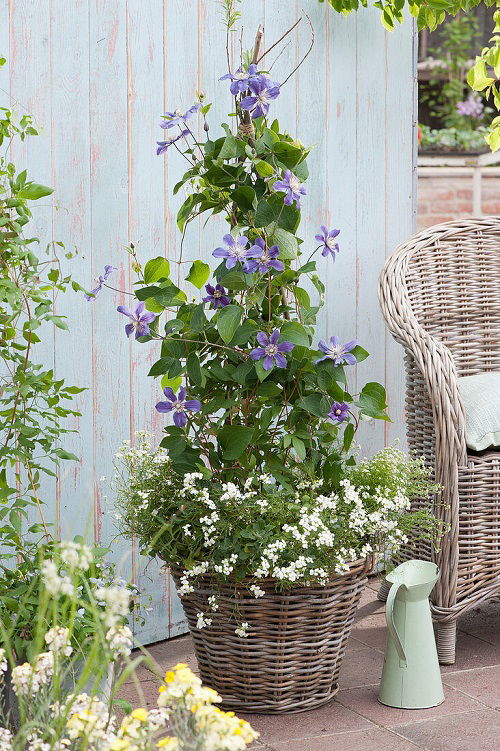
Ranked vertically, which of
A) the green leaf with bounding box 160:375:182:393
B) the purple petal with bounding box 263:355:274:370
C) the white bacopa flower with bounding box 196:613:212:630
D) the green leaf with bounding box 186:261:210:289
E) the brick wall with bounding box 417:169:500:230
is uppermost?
the brick wall with bounding box 417:169:500:230

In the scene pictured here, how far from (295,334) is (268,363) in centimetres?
8

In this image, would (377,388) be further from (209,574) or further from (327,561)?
(209,574)

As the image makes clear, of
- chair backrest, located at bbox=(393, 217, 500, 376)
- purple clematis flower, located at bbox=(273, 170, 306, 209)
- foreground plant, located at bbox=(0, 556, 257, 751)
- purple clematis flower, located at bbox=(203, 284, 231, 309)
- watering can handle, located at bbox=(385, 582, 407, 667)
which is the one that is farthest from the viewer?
chair backrest, located at bbox=(393, 217, 500, 376)

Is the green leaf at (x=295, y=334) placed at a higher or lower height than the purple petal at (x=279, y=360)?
higher

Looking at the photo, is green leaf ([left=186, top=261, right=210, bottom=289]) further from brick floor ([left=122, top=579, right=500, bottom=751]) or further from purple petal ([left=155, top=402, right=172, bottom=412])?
brick floor ([left=122, top=579, right=500, bottom=751])

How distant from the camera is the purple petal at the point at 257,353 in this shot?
1.74 m

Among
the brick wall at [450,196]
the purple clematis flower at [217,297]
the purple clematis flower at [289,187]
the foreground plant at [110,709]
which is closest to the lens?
the foreground plant at [110,709]

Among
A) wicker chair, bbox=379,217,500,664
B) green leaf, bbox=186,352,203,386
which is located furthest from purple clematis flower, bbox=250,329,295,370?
wicker chair, bbox=379,217,500,664

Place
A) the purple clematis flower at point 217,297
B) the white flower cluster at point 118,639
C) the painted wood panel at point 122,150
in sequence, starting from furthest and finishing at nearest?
the painted wood panel at point 122,150 → the purple clematis flower at point 217,297 → the white flower cluster at point 118,639

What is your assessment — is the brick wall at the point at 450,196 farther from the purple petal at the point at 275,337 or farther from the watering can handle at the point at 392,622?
the purple petal at the point at 275,337

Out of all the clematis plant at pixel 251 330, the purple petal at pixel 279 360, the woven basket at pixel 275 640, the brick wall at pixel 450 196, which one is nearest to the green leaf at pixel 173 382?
the clematis plant at pixel 251 330

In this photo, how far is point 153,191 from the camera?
2273 millimetres

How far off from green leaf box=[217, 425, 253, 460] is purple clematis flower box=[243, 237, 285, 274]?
286 mm

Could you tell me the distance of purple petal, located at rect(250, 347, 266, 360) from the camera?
1743mm
